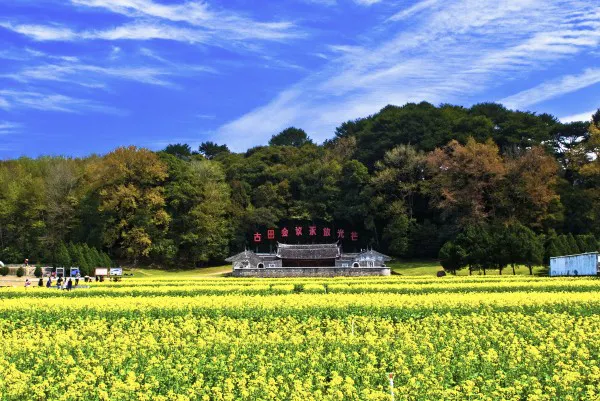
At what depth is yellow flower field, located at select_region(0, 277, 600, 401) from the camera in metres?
8.91

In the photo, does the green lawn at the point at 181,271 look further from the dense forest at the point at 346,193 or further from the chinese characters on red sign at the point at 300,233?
the chinese characters on red sign at the point at 300,233

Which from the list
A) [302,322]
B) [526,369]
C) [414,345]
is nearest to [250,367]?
[414,345]

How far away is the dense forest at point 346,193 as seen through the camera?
188 feet

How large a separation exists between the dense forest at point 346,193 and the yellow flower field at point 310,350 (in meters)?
39.8

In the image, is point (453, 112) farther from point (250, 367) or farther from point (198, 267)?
point (250, 367)

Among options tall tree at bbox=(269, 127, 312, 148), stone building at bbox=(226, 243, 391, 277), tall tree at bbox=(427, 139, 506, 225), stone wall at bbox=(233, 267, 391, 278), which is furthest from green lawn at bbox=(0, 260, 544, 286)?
tall tree at bbox=(269, 127, 312, 148)

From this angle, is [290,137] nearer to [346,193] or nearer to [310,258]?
Answer: [346,193]

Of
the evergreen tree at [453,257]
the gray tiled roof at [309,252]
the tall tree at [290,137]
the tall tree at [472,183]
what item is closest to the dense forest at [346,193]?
the tall tree at [472,183]

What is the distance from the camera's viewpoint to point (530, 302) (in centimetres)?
1773

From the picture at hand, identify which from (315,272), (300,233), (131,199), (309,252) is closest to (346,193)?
(300,233)

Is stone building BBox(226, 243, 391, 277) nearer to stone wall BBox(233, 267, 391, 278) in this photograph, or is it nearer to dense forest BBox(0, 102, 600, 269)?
stone wall BBox(233, 267, 391, 278)

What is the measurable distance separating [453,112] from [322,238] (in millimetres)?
24222

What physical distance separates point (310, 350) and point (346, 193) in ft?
199

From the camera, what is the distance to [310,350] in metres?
11.4
